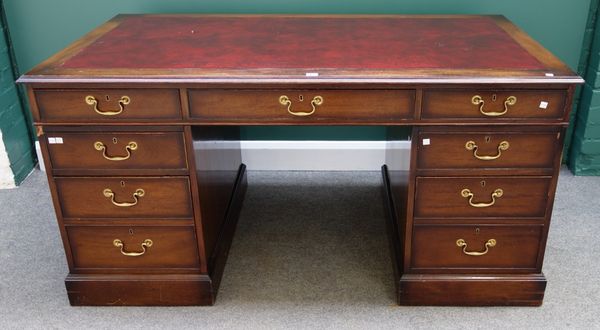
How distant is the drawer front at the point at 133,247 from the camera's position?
4.77 feet

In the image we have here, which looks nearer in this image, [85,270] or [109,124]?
[109,124]

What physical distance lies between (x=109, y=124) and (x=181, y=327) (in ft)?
1.82

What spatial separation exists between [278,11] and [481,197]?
1010 mm

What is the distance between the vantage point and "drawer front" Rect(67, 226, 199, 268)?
1454 mm

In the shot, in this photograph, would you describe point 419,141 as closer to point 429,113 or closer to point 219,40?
point 429,113

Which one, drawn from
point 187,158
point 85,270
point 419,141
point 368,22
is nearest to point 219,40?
point 187,158

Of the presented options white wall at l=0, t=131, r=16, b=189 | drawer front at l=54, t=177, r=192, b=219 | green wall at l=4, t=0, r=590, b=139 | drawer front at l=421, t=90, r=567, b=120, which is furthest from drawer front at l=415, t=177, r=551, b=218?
white wall at l=0, t=131, r=16, b=189

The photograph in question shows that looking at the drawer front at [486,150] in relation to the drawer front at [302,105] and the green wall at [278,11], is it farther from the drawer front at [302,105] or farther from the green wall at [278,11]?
the green wall at [278,11]

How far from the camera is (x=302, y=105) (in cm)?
129

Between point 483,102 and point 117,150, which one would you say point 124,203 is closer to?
point 117,150

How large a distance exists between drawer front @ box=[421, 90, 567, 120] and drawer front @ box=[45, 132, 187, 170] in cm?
61

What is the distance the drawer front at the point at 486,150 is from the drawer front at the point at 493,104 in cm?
5

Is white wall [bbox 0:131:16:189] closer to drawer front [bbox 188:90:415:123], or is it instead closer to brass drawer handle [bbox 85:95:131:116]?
brass drawer handle [bbox 85:95:131:116]

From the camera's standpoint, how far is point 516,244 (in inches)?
57.0
